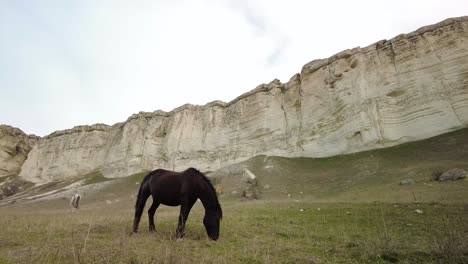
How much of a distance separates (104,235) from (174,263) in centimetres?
493

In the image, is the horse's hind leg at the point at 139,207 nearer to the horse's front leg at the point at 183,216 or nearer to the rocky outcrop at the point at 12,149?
the horse's front leg at the point at 183,216

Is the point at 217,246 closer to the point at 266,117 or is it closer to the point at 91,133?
the point at 266,117

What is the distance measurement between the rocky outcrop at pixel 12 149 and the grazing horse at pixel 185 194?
8683 cm

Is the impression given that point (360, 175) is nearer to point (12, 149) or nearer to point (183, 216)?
point (183, 216)

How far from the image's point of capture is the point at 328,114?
46.8 metres

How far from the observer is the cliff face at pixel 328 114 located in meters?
38.2

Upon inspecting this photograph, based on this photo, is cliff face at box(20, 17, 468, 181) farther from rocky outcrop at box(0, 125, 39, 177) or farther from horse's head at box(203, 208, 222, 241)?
horse's head at box(203, 208, 222, 241)

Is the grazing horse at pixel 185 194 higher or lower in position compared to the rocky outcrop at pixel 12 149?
lower

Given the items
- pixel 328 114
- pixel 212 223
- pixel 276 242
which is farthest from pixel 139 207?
pixel 328 114

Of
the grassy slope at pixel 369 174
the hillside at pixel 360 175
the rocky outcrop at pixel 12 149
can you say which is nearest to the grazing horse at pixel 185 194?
the hillside at pixel 360 175

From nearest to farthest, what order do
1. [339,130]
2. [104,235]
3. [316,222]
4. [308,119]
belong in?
1. [104,235]
2. [316,222]
3. [339,130]
4. [308,119]

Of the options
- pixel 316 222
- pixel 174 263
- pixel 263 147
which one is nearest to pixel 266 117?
pixel 263 147

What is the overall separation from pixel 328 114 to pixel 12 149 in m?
77.7

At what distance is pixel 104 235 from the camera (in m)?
9.70
